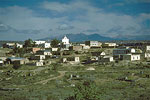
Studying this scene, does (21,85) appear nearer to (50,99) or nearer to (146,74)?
(50,99)

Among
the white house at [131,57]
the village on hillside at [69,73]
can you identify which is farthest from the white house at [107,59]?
the white house at [131,57]

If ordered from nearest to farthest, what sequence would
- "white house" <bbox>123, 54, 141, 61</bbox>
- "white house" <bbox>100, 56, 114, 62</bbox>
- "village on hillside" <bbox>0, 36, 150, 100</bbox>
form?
"village on hillside" <bbox>0, 36, 150, 100</bbox> → "white house" <bbox>100, 56, 114, 62</bbox> → "white house" <bbox>123, 54, 141, 61</bbox>

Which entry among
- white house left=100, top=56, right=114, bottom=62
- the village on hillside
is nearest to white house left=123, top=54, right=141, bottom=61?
the village on hillside

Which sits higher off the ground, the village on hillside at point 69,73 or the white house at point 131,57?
the white house at point 131,57

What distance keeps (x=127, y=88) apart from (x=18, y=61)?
3867 centimetres

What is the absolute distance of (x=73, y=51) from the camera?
3068 inches

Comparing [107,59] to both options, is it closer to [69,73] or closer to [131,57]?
[131,57]

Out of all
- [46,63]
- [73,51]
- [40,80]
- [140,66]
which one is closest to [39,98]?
[40,80]

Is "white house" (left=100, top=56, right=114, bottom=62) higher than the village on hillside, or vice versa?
"white house" (left=100, top=56, right=114, bottom=62)

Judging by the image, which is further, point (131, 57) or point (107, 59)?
point (131, 57)

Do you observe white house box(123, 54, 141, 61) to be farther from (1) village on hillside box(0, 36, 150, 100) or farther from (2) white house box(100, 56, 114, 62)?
(2) white house box(100, 56, 114, 62)

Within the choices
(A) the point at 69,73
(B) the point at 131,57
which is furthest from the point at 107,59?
(A) the point at 69,73

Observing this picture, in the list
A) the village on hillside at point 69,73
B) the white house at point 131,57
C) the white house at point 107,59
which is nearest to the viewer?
the village on hillside at point 69,73

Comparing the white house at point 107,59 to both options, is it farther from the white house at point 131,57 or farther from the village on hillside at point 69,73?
the white house at point 131,57
